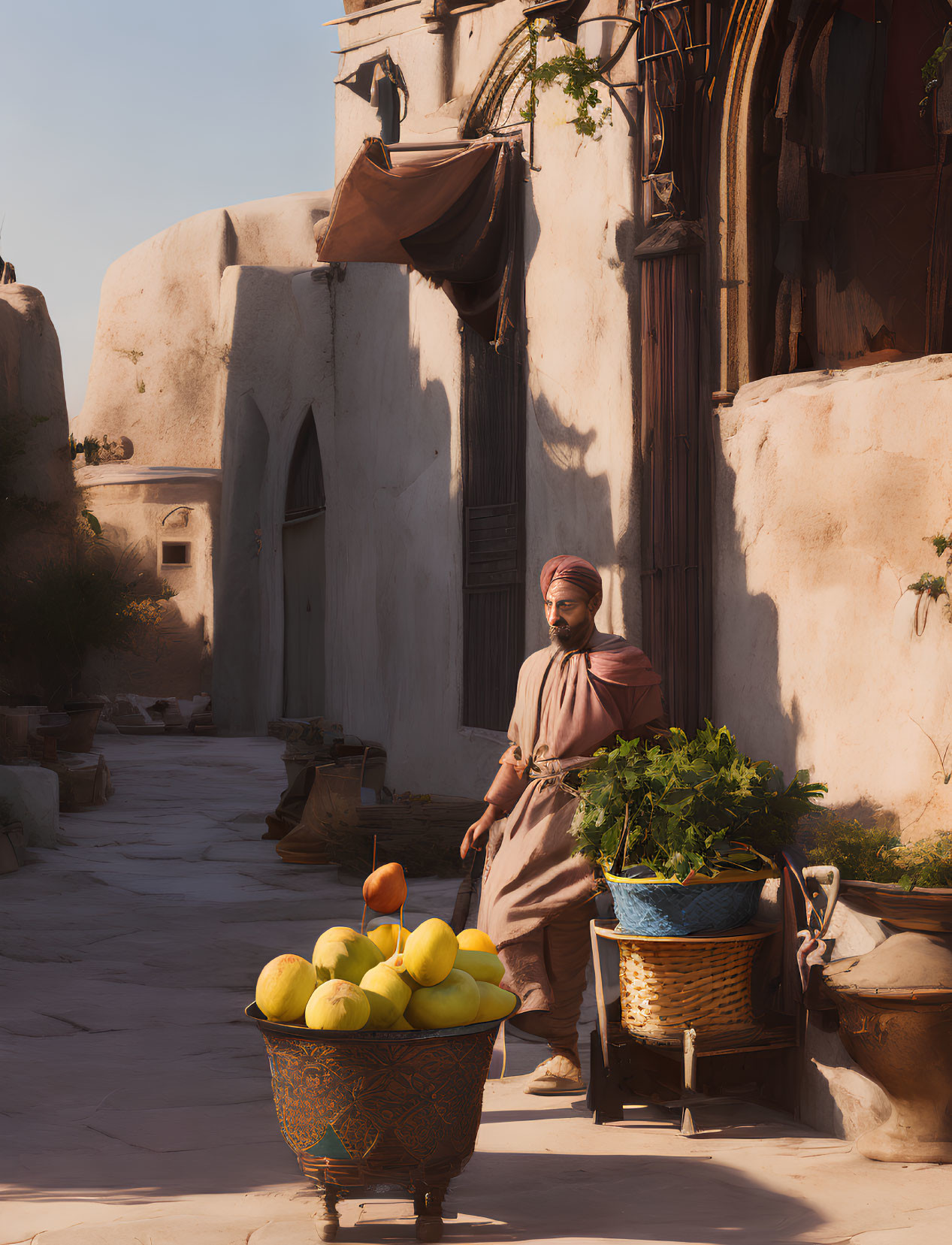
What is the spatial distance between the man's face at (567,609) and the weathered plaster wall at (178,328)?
27.4 m

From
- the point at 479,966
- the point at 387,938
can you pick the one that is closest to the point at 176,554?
the point at 387,938

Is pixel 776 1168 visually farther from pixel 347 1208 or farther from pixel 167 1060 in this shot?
pixel 167 1060

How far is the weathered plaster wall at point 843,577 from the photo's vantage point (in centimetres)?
446

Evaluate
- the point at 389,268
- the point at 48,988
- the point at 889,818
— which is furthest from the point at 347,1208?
the point at 389,268

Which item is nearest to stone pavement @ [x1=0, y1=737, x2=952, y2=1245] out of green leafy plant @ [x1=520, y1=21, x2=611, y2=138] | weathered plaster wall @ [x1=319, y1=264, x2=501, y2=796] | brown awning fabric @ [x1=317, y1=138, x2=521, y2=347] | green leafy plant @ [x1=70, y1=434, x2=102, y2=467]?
weathered plaster wall @ [x1=319, y1=264, x2=501, y2=796]

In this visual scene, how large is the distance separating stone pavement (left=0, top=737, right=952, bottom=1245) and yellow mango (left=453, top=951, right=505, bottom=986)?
0.54 metres

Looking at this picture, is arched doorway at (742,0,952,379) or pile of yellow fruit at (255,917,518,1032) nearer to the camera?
pile of yellow fruit at (255,917,518,1032)

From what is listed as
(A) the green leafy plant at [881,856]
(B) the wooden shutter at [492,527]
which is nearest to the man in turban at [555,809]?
(A) the green leafy plant at [881,856]

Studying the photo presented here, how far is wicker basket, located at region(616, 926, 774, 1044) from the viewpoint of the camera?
3.71 metres

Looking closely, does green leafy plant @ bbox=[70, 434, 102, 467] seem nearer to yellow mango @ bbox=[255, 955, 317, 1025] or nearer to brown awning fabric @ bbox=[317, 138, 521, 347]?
brown awning fabric @ bbox=[317, 138, 521, 347]

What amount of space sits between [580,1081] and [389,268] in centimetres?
835

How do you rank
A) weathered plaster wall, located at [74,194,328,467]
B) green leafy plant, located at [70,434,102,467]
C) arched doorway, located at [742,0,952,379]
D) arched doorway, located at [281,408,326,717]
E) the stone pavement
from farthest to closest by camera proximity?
weathered plaster wall, located at [74,194,328,467]
green leafy plant, located at [70,434,102,467]
arched doorway, located at [281,408,326,717]
arched doorway, located at [742,0,952,379]
the stone pavement

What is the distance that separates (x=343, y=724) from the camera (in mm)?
12984

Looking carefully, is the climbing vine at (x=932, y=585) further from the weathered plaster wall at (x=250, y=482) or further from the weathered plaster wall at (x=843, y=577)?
the weathered plaster wall at (x=250, y=482)
